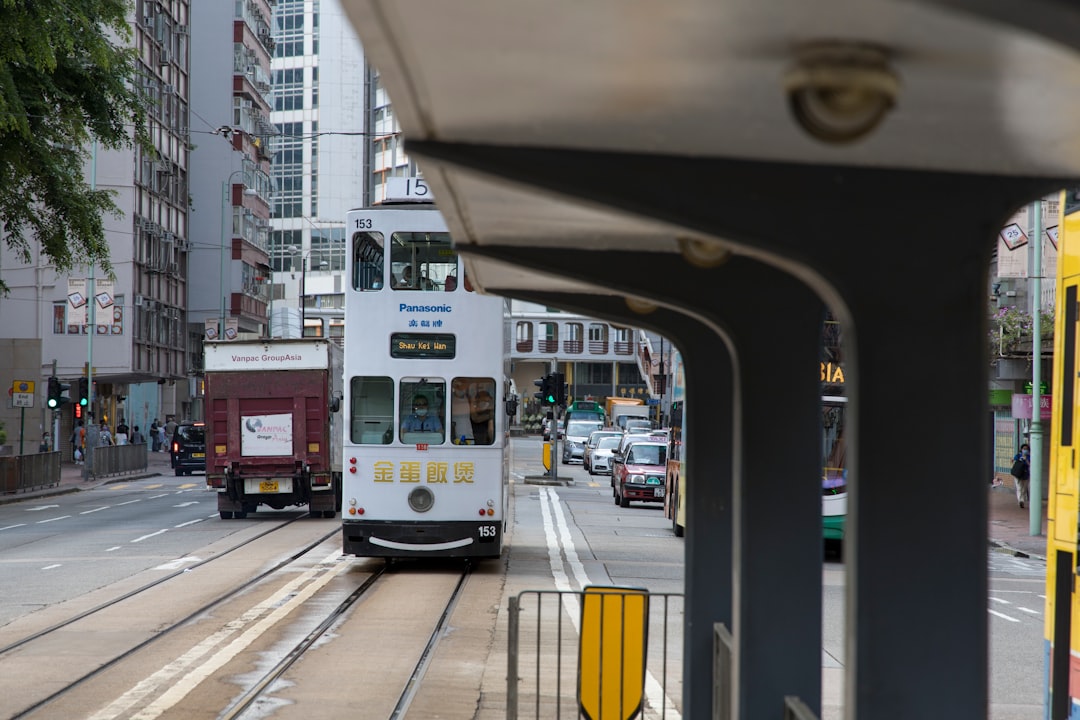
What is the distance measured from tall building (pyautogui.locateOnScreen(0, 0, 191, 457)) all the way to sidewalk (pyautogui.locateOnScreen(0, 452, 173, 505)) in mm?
1978

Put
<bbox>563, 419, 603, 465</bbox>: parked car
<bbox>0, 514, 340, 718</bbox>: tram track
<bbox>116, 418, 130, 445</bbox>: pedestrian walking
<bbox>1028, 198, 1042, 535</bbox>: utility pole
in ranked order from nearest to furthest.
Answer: <bbox>0, 514, 340, 718</bbox>: tram track → <bbox>1028, 198, 1042, 535</bbox>: utility pole → <bbox>116, 418, 130, 445</bbox>: pedestrian walking → <bbox>563, 419, 603, 465</bbox>: parked car

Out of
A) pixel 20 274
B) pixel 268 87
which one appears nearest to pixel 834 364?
pixel 20 274

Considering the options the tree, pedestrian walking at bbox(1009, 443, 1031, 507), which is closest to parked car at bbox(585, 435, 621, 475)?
pedestrian walking at bbox(1009, 443, 1031, 507)

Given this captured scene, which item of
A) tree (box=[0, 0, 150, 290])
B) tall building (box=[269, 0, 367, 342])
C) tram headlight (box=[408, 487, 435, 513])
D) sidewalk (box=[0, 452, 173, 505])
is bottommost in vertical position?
sidewalk (box=[0, 452, 173, 505])

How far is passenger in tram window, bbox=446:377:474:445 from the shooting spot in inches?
716

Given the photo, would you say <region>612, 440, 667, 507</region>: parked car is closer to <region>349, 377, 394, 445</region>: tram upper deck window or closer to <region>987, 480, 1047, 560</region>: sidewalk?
<region>987, 480, 1047, 560</region>: sidewalk

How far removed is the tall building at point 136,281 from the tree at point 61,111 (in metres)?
18.5

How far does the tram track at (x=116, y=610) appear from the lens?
1041 cm

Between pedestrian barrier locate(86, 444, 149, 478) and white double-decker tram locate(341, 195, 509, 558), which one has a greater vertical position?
white double-decker tram locate(341, 195, 509, 558)

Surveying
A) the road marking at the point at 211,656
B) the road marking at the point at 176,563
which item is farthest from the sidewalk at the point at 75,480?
the road marking at the point at 211,656

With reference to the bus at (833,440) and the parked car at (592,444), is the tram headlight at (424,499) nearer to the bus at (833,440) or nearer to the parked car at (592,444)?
the bus at (833,440)

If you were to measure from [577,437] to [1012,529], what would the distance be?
131 ft

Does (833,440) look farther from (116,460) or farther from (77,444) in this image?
(77,444)

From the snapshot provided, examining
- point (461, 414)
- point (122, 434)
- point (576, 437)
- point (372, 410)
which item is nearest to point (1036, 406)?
point (461, 414)
